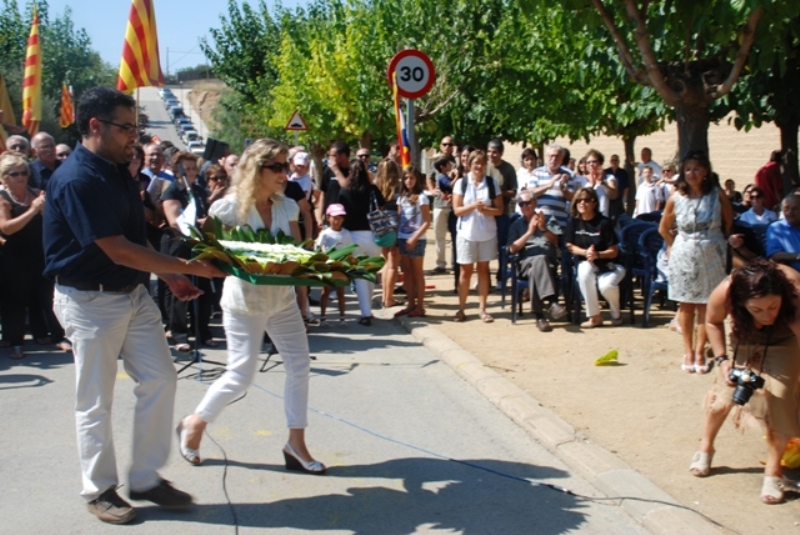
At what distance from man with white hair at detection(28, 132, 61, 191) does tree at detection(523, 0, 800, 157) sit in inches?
215

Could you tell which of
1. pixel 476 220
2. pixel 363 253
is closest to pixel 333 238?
pixel 363 253

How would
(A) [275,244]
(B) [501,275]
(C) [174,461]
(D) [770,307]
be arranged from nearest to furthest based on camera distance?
1. (D) [770,307]
2. (A) [275,244]
3. (C) [174,461]
4. (B) [501,275]

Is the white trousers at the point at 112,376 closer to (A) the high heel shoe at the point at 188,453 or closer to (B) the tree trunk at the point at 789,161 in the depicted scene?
(A) the high heel shoe at the point at 188,453

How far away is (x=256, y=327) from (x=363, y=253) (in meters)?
5.32

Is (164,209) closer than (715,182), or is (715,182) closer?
(715,182)

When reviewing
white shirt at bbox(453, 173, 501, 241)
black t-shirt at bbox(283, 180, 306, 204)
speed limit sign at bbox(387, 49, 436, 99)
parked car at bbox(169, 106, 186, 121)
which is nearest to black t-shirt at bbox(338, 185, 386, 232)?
black t-shirt at bbox(283, 180, 306, 204)

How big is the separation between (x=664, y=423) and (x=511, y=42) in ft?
46.4

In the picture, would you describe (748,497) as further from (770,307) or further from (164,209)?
Result: (164,209)

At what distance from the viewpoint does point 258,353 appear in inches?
219

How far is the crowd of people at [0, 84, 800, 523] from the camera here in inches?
190

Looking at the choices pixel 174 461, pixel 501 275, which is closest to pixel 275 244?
pixel 174 461

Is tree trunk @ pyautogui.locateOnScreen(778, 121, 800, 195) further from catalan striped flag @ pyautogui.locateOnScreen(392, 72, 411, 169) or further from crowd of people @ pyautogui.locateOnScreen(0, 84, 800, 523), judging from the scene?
catalan striped flag @ pyautogui.locateOnScreen(392, 72, 411, 169)

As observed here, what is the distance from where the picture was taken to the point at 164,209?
367 inches

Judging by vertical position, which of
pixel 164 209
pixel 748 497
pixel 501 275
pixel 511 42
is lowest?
pixel 748 497
